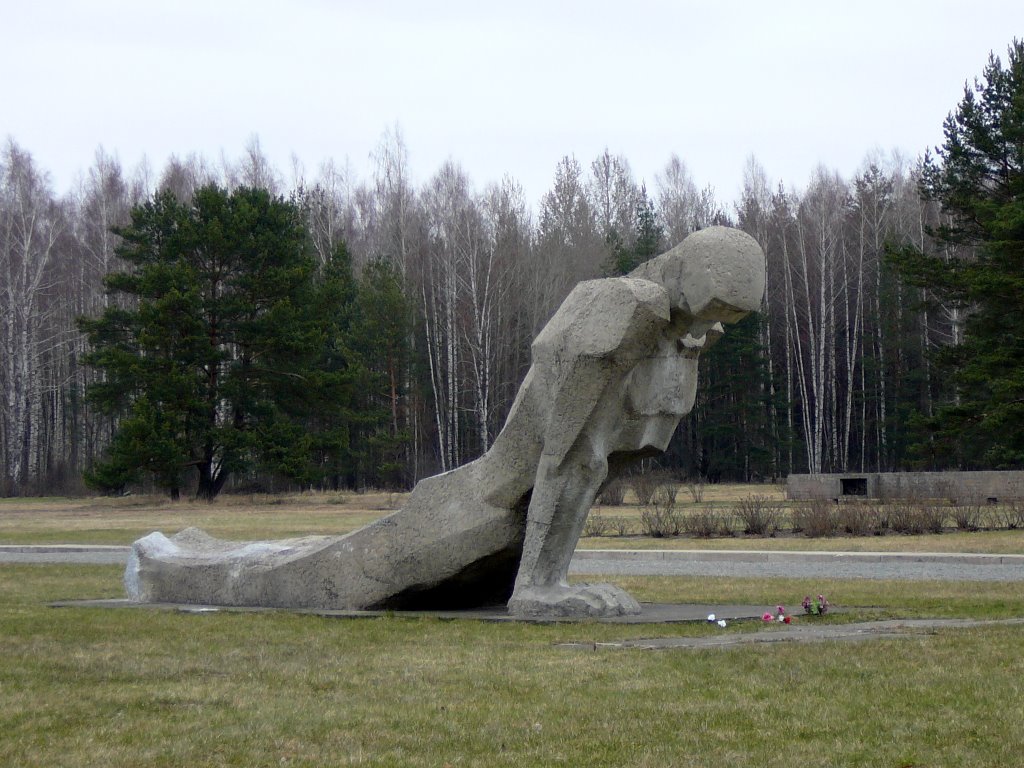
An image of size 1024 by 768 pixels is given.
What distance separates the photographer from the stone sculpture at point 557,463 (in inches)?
323

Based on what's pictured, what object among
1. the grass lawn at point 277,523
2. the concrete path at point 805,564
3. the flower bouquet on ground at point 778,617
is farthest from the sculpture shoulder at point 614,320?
the grass lawn at point 277,523

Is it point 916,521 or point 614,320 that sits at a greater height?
point 614,320

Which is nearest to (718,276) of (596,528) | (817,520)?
(817,520)

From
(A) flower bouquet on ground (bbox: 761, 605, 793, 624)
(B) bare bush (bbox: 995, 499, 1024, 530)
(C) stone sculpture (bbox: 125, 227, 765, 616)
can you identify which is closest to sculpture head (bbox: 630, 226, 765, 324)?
(C) stone sculpture (bbox: 125, 227, 765, 616)

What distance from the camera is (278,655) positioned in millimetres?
6918

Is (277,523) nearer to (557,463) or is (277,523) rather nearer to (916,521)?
(916,521)

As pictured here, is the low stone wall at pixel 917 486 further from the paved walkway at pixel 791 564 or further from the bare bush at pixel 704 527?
the paved walkway at pixel 791 564

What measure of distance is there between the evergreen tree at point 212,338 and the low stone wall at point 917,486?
45.9ft

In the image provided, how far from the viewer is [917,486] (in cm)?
2422

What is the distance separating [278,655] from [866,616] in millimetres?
4053

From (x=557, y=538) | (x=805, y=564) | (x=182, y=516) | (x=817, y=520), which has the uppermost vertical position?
(x=557, y=538)

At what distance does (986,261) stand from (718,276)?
2242 cm

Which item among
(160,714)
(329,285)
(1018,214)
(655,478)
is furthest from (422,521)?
(329,285)

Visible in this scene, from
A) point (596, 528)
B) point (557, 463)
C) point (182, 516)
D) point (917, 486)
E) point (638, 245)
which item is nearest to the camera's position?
point (557, 463)
